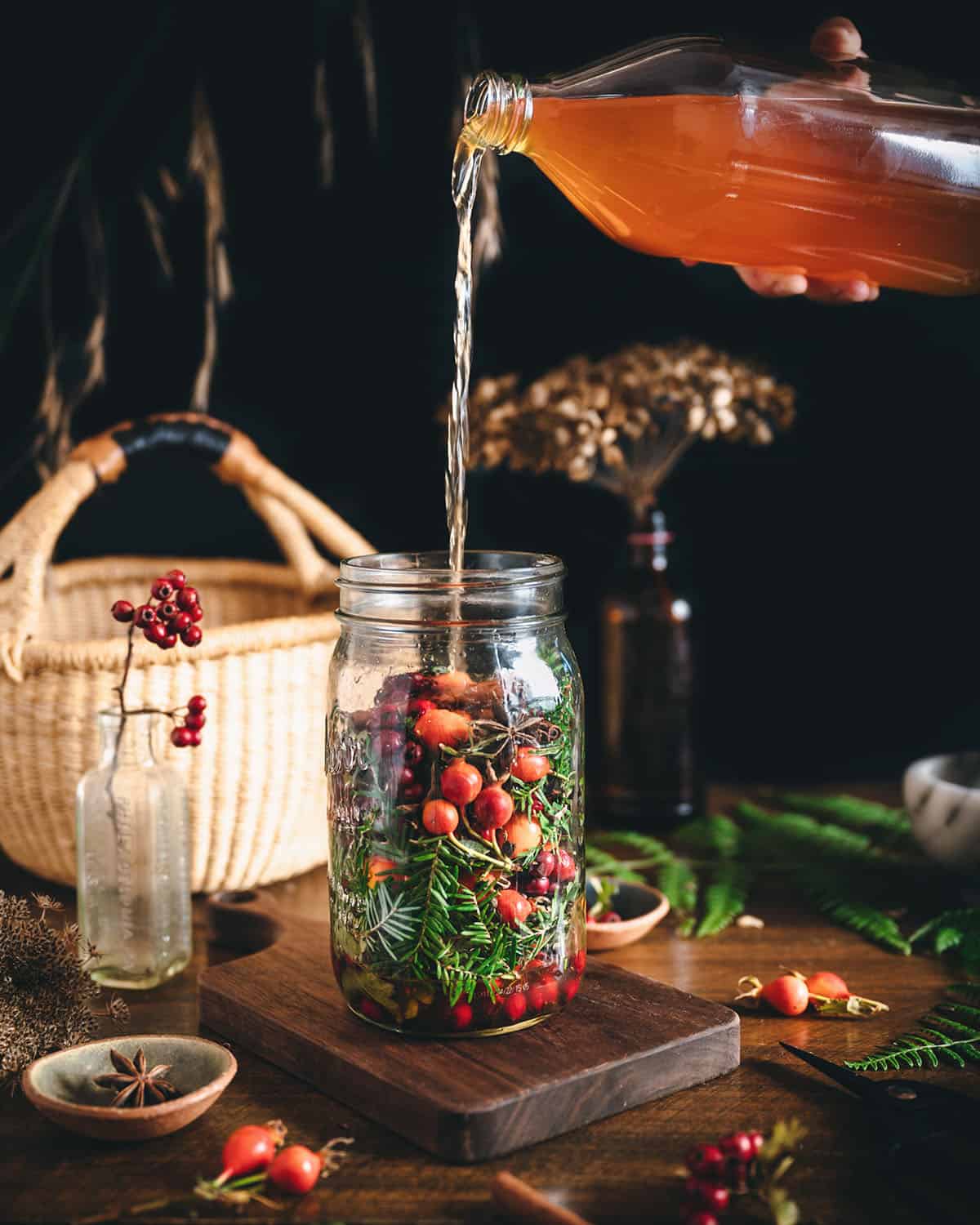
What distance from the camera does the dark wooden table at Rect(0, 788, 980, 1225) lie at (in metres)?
0.88

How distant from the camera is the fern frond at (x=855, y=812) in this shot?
5.65 feet

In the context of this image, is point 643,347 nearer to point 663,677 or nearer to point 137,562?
point 663,677

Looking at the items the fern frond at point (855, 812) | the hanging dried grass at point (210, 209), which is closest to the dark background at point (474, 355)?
the hanging dried grass at point (210, 209)

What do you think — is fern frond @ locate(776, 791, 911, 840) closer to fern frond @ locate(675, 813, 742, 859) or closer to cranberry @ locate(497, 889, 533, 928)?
fern frond @ locate(675, 813, 742, 859)

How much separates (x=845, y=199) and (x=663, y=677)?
715mm

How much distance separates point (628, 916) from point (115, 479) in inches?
29.5

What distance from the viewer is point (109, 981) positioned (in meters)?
1.27

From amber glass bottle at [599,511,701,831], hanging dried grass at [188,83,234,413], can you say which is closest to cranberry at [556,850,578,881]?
amber glass bottle at [599,511,701,831]

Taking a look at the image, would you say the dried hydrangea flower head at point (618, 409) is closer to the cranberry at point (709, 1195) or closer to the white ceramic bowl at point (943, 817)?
the white ceramic bowl at point (943, 817)

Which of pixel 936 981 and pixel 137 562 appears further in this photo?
pixel 137 562

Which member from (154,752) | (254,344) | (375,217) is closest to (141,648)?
(154,752)

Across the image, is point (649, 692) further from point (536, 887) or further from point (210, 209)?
point (210, 209)

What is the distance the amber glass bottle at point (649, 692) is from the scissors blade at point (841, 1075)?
672 millimetres

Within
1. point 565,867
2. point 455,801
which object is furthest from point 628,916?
point 455,801
